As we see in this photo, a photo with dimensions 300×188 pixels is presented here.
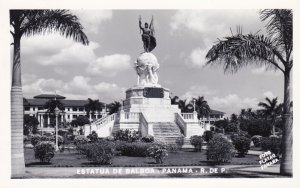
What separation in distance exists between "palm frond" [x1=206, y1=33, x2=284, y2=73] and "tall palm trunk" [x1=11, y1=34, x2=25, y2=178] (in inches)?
264

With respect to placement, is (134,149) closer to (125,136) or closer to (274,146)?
(274,146)

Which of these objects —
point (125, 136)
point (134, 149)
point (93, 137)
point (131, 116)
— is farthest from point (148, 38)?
point (134, 149)

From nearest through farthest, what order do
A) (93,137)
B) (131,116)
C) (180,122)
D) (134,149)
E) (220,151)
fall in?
(220,151)
(134,149)
(93,137)
(180,122)
(131,116)

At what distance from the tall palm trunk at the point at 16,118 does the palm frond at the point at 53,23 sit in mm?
692

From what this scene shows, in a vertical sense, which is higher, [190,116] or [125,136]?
[190,116]

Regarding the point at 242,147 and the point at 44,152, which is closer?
the point at 44,152

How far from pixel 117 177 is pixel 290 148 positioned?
242 inches

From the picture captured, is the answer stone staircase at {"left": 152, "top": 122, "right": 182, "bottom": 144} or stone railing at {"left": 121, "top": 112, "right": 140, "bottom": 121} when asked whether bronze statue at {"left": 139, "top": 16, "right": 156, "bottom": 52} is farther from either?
stone staircase at {"left": 152, "top": 122, "right": 182, "bottom": 144}

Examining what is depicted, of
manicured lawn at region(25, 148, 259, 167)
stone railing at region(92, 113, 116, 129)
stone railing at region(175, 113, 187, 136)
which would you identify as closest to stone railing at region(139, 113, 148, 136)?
stone railing at region(92, 113, 116, 129)

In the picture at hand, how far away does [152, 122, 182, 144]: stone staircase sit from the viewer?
31106 mm

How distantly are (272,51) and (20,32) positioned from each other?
889 cm

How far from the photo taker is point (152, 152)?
19828 mm

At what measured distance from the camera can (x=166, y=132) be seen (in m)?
33.0
